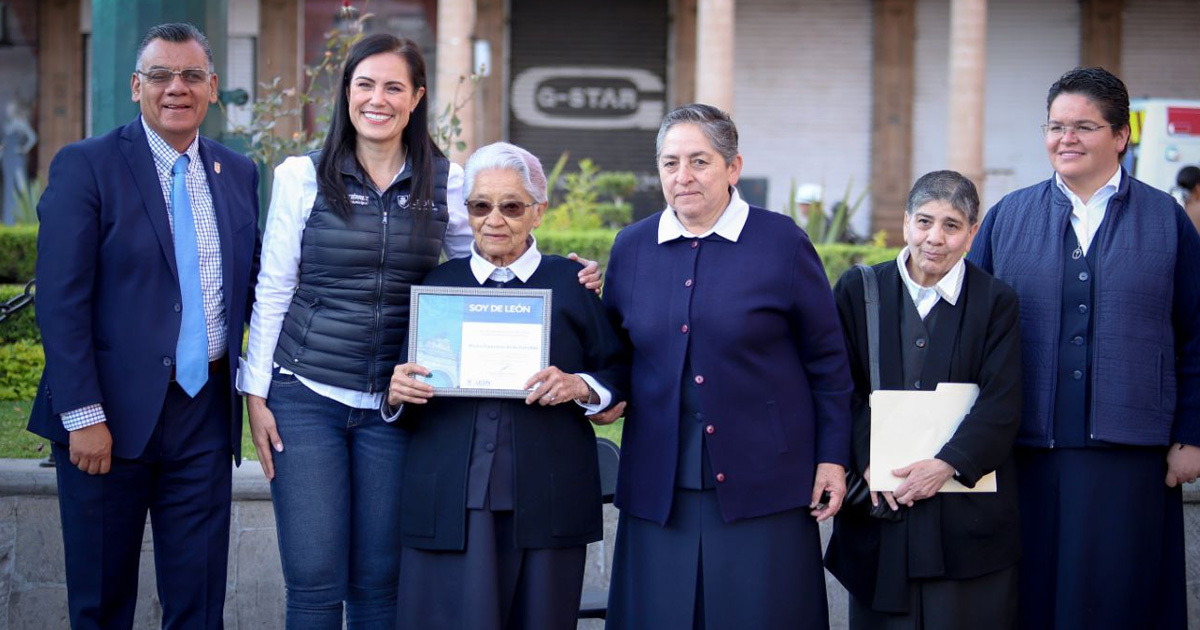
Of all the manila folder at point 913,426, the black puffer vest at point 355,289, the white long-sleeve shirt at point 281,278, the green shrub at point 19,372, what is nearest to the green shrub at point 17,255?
the green shrub at point 19,372

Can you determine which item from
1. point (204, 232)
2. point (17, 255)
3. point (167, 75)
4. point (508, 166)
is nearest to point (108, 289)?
point (204, 232)

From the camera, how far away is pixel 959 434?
384 cm

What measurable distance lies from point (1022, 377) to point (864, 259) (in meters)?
9.31

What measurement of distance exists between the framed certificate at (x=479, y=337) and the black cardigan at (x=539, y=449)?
0.11m

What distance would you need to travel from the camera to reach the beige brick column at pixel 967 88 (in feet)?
71.6

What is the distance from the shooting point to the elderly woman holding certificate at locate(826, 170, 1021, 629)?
3.85 meters

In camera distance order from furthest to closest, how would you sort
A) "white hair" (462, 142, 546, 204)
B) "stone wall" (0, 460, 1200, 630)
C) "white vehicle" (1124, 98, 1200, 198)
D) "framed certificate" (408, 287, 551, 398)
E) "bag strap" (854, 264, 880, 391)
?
"white vehicle" (1124, 98, 1200, 198)
"stone wall" (0, 460, 1200, 630)
"bag strap" (854, 264, 880, 391)
"white hair" (462, 142, 546, 204)
"framed certificate" (408, 287, 551, 398)

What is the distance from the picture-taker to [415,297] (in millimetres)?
3645

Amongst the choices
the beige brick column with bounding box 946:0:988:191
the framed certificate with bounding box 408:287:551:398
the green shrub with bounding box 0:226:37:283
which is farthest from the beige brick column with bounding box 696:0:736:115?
the framed certificate with bounding box 408:287:551:398

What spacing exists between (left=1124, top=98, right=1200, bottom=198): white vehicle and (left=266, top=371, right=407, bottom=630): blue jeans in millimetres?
15500

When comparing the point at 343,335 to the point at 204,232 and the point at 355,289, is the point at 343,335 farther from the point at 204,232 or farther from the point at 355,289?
the point at 204,232

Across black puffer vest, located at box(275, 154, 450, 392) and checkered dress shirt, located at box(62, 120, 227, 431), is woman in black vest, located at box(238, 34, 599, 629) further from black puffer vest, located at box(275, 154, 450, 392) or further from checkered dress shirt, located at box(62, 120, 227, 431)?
checkered dress shirt, located at box(62, 120, 227, 431)

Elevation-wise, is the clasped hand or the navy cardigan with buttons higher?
the navy cardigan with buttons

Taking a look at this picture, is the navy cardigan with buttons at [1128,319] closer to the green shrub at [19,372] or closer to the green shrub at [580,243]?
the green shrub at [19,372]
